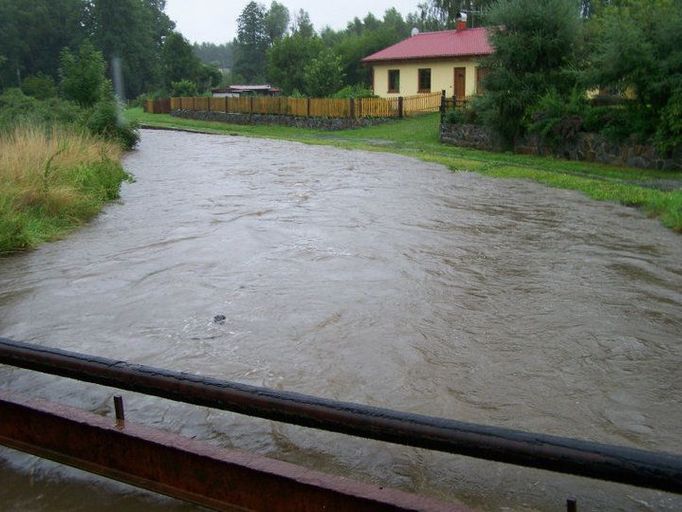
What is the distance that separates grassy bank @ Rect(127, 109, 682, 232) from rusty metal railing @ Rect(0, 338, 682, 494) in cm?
960

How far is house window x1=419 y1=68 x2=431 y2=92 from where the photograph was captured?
42031 mm

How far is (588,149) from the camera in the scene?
20.8 meters

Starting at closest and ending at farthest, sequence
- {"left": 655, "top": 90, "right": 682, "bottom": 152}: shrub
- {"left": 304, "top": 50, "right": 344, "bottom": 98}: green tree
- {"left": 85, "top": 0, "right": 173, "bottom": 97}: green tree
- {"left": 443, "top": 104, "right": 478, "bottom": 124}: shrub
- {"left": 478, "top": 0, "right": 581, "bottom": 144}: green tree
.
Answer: {"left": 655, "top": 90, "right": 682, "bottom": 152}: shrub, {"left": 478, "top": 0, "right": 581, "bottom": 144}: green tree, {"left": 443, "top": 104, "right": 478, "bottom": 124}: shrub, {"left": 304, "top": 50, "right": 344, "bottom": 98}: green tree, {"left": 85, "top": 0, "right": 173, "bottom": 97}: green tree

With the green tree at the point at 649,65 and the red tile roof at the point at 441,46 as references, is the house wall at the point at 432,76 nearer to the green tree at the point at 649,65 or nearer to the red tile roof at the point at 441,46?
the red tile roof at the point at 441,46

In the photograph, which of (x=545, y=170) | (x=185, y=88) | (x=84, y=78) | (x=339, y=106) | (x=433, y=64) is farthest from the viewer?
(x=185, y=88)

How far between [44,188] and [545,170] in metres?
12.5

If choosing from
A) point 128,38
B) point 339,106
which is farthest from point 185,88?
point 339,106

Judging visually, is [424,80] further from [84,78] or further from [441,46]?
[84,78]

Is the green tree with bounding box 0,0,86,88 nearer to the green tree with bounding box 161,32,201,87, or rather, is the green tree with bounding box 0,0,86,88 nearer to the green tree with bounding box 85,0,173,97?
the green tree with bounding box 85,0,173,97

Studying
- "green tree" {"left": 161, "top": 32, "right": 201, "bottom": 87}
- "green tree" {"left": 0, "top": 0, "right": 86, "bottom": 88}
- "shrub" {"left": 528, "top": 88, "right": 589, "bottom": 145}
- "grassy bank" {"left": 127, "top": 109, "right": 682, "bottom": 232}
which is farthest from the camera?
"green tree" {"left": 0, "top": 0, "right": 86, "bottom": 88}

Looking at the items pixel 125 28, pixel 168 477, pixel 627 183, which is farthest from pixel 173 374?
pixel 125 28

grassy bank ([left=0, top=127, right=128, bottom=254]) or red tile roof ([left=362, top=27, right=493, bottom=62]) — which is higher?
red tile roof ([left=362, top=27, right=493, bottom=62])

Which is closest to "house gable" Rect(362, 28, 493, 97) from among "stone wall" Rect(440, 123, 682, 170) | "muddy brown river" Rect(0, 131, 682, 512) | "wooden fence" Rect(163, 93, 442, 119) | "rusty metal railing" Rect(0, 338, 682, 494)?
"wooden fence" Rect(163, 93, 442, 119)

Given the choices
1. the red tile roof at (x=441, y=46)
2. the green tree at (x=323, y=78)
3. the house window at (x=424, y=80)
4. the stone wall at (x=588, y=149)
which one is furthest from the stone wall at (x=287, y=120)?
the stone wall at (x=588, y=149)
